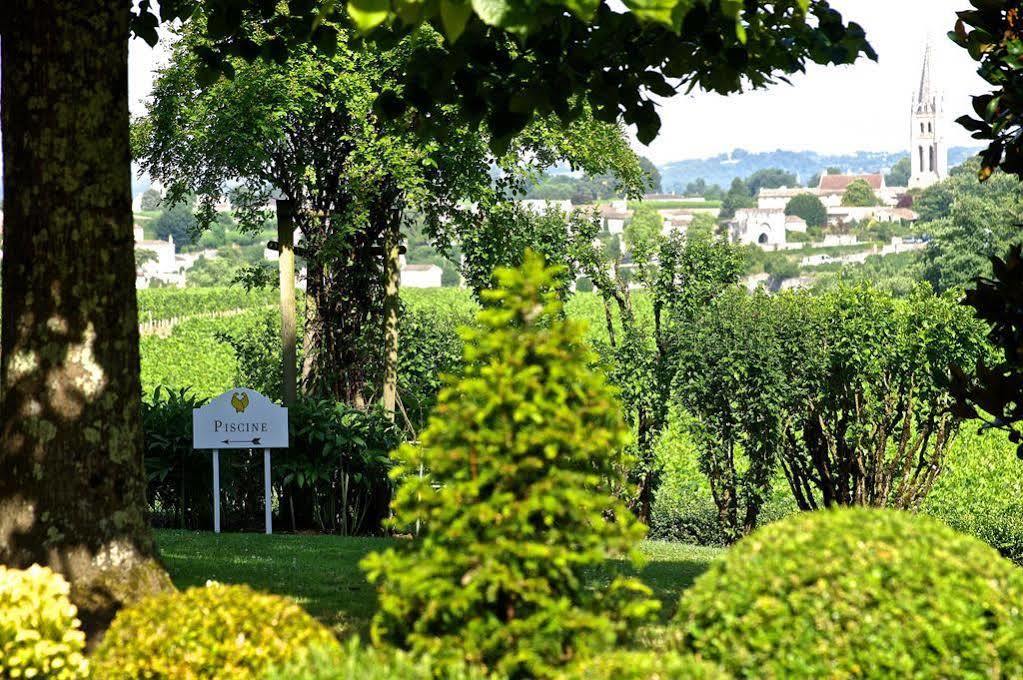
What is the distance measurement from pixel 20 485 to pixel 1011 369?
523 centimetres

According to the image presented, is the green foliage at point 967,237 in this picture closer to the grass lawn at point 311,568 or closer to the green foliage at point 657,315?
the green foliage at point 657,315

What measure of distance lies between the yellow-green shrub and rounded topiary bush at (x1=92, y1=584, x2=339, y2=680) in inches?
23.0

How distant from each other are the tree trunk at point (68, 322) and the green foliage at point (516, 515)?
8.51 feet

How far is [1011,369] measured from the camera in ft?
23.1

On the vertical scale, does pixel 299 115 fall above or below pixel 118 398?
above

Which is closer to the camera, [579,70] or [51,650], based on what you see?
[51,650]

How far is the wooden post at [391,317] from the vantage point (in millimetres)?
19516

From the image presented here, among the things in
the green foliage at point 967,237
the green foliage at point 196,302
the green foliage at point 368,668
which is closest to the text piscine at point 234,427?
the green foliage at point 368,668

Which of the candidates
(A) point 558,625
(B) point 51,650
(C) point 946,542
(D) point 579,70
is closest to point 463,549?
(A) point 558,625

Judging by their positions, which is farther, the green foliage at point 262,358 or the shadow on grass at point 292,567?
the green foliage at point 262,358

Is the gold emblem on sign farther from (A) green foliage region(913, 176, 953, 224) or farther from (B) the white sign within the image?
(A) green foliage region(913, 176, 953, 224)

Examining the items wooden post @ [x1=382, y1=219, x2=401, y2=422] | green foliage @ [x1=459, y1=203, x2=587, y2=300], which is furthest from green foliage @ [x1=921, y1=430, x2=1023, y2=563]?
wooden post @ [x1=382, y1=219, x2=401, y2=422]

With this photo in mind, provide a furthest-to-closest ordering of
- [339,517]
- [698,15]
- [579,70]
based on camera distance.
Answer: [339,517] < [579,70] < [698,15]

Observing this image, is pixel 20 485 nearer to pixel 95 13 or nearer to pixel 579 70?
pixel 95 13
